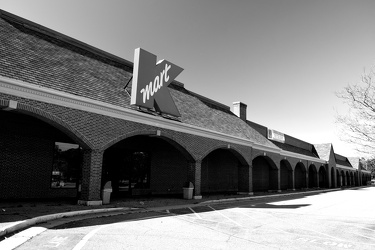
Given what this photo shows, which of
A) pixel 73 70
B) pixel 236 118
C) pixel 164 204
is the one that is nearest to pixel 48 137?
pixel 73 70

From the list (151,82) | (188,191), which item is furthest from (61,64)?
(188,191)

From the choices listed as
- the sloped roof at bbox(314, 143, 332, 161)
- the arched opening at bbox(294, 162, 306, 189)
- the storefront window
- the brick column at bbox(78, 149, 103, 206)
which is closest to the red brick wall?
the storefront window

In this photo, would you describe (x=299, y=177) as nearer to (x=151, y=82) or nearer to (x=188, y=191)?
(x=188, y=191)

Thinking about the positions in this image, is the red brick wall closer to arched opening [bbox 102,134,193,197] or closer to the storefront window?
arched opening [bbox 102,134,193,197]

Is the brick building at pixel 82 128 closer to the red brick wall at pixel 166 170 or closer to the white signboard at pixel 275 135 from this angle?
the red brick wall at pixel 166 170

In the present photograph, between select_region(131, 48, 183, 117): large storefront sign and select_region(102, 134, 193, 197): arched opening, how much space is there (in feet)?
6.77

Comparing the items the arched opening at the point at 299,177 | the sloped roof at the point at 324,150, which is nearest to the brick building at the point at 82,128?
the arched opening at the point at 299,177

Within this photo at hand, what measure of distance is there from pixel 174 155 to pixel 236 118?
30.2ft

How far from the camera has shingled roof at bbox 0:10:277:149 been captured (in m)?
11.9

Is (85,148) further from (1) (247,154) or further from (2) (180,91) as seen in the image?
(1) (247,154)

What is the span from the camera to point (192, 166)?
19016mm

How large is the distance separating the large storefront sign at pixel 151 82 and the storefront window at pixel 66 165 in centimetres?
462

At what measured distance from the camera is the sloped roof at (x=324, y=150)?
4981 cm

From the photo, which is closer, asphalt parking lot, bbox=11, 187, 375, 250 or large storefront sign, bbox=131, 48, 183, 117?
asphalt parking lot, bbox=11, 187, 375, 250
